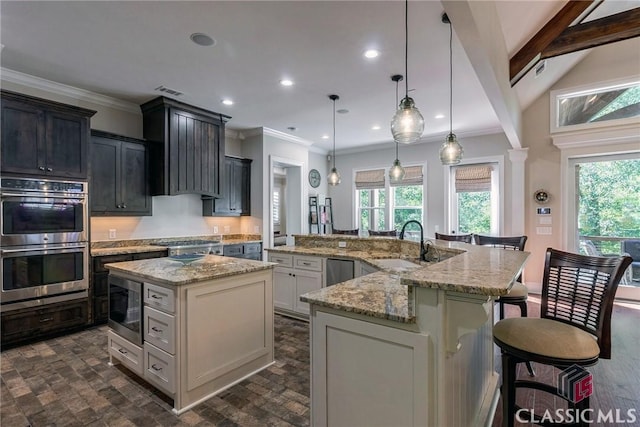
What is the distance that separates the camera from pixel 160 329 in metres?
2.21

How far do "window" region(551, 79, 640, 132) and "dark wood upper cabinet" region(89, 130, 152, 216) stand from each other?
6.47 metres

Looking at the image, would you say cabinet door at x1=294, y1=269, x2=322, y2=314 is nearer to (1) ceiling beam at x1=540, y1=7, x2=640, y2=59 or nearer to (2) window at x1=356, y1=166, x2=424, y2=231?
(1) ceiling beam at x1=540, y1=7, x2=640, y2=59

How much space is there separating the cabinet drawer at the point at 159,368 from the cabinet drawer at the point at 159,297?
32cm

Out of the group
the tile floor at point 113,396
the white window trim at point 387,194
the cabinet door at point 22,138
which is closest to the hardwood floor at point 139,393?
the tile floor at point 113,396

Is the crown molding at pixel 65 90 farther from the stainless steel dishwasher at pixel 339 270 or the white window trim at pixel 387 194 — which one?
the white window trim at pixel 387 194

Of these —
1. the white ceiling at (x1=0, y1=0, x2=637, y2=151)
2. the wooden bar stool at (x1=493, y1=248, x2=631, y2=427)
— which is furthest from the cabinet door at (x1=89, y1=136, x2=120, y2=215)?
the wooden bar stool at (x1=493, y1=248, x2=631, y2=427)

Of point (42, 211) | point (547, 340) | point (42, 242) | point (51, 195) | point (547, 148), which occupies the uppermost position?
point (547, 148)

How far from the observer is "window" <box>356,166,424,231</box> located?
689 cm

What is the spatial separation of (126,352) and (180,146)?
9.58 feet

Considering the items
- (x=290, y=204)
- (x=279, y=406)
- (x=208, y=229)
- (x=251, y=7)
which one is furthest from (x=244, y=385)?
(x=290, y=204)

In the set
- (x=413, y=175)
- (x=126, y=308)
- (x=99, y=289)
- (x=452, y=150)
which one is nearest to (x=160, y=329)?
(x=126, y=308)

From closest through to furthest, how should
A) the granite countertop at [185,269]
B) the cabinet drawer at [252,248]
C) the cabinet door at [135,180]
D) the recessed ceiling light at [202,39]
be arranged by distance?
1. the granite countertop at [185,269]
2. the recessed ceiling light at [202,39]
3. the cabinet door at [135,180]
4. the cabinet drawer at [252,248]

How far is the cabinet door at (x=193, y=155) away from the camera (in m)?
4.45

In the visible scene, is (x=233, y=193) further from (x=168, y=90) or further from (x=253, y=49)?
(x=253, y=49)
